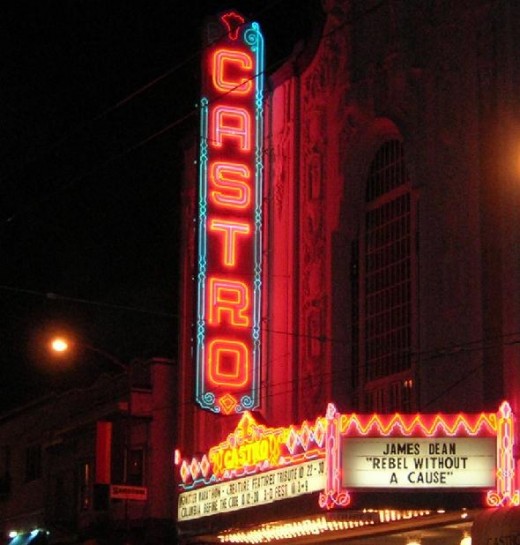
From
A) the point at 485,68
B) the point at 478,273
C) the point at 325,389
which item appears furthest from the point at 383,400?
the point at 485,68

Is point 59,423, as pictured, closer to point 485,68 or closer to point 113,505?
point 113,505

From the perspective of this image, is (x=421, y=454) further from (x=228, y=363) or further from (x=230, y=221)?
(x=230, y=221)

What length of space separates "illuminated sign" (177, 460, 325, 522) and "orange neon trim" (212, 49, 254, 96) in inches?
279

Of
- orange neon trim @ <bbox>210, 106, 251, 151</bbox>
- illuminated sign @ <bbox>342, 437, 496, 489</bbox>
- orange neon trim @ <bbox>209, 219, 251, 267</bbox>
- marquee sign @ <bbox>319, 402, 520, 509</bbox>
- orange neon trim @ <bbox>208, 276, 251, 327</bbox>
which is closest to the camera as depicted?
marquee sign @ <bbox>319, 402, 520, 509</bbox>

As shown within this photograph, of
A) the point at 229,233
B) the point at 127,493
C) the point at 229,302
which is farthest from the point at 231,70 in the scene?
the point at 127,493

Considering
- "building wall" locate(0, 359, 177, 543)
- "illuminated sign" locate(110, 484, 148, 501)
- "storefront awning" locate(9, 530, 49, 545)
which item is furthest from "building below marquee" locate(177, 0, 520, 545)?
"storefront awning" locate(9, 530, 49, 545)

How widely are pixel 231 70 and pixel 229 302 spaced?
4.39m

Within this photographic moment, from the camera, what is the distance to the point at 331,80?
2441 centimetres

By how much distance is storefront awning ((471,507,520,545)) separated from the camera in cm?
1688

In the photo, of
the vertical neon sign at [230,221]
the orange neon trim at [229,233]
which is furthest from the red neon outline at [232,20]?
the orange neon trim at [229,233]

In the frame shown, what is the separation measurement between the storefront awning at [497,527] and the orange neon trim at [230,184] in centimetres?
844

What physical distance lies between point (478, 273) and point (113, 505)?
15.4m

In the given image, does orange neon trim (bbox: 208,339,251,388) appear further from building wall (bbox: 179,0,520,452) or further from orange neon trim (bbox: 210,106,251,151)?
orange neon trim (bbox: 210,106,251,151)

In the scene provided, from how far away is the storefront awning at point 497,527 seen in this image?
1688 centimetres
